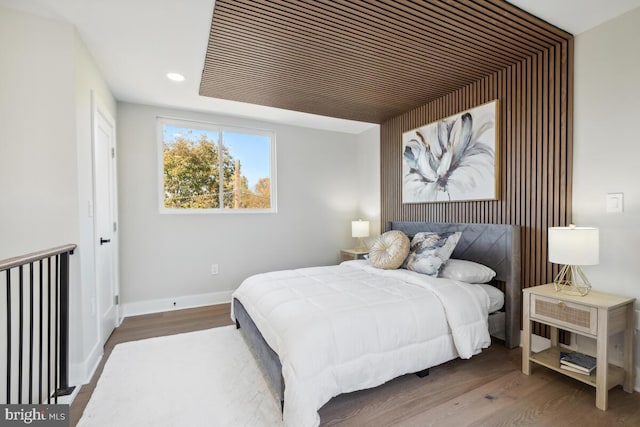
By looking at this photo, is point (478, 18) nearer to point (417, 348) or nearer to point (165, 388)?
point (417, 348)

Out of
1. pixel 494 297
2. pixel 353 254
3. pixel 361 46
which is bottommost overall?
pixel 494 297

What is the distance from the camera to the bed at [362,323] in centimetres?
167

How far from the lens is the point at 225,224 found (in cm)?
407

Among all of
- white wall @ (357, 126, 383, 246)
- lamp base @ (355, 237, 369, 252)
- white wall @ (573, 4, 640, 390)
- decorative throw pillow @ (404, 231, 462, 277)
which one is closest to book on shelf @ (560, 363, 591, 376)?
white wall @ (573, 4, 640, 390)

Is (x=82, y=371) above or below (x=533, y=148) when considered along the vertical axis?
below

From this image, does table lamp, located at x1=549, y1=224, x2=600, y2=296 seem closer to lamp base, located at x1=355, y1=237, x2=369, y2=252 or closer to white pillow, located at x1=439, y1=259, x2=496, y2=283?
white pillow, located at x1=439, y1=259, x2=496, y2=283

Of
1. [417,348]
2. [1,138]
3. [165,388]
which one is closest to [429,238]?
[417,348]

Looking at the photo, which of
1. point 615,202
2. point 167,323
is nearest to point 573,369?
point 615,202

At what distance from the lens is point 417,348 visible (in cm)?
199

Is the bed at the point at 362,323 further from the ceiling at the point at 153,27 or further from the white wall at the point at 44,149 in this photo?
the ceiling at the point at 153,27

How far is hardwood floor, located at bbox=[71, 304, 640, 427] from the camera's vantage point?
68.1 inches

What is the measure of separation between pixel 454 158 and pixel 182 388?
10.3 feet

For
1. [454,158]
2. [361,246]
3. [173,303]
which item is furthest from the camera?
[361,246]

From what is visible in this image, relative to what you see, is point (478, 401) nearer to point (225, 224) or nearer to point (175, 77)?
point (225, 224)
